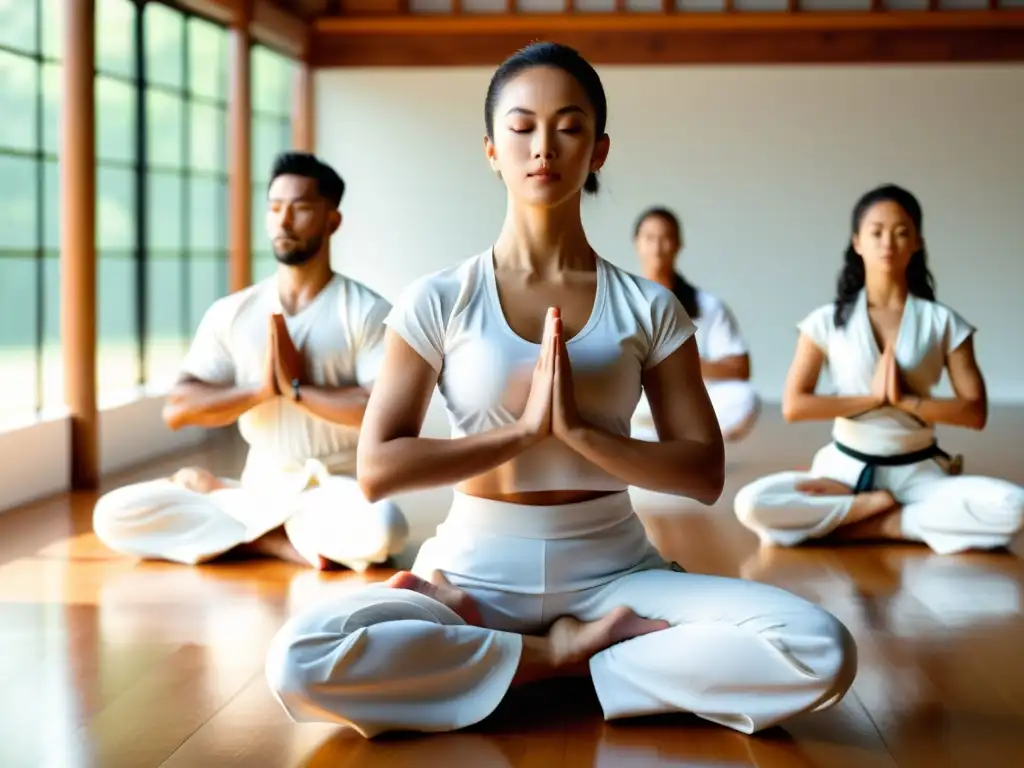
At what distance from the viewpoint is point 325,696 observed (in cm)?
260

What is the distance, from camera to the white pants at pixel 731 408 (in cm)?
606

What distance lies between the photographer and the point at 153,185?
7.41 m

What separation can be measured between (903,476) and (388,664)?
8.32ft

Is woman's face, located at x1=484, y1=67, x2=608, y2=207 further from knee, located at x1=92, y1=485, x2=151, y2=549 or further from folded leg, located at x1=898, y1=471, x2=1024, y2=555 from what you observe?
folded leg, located at x1=898, y1=471, x2=1024, y2=555

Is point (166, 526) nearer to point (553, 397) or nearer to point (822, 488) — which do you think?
point (822, 488)

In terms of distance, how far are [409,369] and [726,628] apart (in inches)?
29.0

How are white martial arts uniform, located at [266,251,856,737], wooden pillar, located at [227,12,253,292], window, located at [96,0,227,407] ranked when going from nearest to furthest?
white martial arts uniform, located at [266,251,856,737] < window, located at [96,0,227,407] < wooden pillar, located at [227,12,253,292]

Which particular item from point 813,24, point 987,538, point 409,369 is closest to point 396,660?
point 409,369

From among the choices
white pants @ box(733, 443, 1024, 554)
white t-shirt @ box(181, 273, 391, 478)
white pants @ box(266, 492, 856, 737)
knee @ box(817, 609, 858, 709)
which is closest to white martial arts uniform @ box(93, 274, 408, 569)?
white t-shirt @ box(181, 273, 391, 478)

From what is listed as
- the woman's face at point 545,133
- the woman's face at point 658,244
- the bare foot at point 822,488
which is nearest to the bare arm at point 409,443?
the woman's face at point 545,133

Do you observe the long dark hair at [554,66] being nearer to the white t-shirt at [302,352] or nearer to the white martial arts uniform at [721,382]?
the white t-shirt at [302,352]

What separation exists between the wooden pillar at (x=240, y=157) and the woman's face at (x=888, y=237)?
446cm

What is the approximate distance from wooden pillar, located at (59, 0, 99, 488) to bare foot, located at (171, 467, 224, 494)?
137 cm

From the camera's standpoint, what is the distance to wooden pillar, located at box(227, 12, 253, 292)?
26.5ft
